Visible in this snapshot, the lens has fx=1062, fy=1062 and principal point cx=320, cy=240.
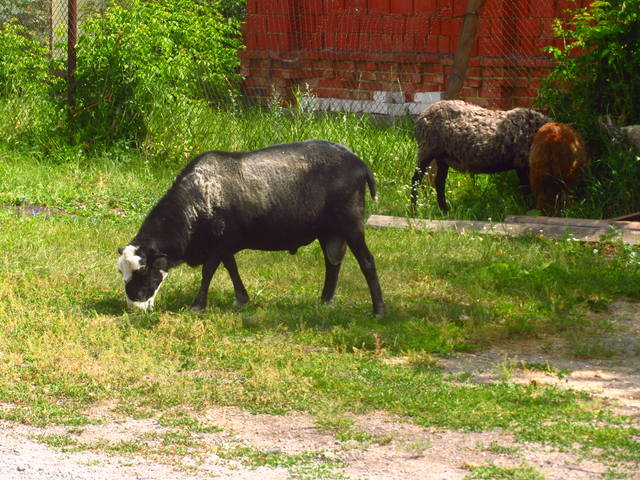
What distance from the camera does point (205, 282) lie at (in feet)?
26.7

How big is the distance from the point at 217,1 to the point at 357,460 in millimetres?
16272

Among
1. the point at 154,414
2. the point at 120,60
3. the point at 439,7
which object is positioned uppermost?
the point at 439,7

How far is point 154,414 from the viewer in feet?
19.6

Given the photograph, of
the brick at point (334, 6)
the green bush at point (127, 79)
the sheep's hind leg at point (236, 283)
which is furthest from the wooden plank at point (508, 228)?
the brick at point (334, 6)

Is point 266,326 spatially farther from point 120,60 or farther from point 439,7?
point 439,7

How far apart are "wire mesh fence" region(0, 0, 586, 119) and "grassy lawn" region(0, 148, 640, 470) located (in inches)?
181

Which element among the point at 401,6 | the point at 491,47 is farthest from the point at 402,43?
the point at 491,47

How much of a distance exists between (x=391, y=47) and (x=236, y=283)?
845 cm

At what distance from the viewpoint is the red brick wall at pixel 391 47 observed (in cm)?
1427

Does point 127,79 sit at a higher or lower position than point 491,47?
lower

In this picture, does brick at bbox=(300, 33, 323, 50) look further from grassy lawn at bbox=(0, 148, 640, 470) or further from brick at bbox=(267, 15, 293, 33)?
grassy lawn at bbox=(0, 148, 640, 470)

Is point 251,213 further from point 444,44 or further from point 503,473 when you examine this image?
point 444,44

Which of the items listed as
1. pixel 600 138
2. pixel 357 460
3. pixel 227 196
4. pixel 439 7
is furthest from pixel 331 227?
pixel 439 7

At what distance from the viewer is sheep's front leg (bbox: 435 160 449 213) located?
38.0ft
